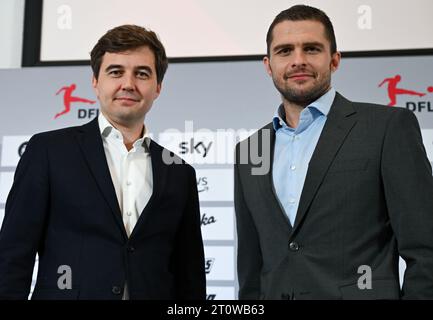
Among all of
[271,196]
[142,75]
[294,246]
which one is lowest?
[294,246]

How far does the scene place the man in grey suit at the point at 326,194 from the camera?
116 cm

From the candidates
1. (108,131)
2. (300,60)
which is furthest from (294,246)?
(108,131)

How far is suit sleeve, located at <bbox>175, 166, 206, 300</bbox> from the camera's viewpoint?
1.40m

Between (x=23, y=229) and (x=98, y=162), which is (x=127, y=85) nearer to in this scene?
(x=98, y=162)

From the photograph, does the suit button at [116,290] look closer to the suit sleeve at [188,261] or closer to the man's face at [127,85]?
the suit sleeve at [188,261]

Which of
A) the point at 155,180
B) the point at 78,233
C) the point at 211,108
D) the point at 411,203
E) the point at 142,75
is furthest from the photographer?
the point at 211,108

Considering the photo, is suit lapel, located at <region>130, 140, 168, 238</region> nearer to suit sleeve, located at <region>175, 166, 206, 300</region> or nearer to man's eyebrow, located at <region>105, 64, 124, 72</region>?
suit sleeve, located at <region>175, 166, 206, 300</region>

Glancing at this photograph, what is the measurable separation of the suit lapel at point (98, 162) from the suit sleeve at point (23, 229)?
11 centimetres

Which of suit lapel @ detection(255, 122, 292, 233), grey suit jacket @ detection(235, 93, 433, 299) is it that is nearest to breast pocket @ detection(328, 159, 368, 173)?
grey suit jacket @ detection(235, 93, 433, 299)

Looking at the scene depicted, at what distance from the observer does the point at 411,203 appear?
1146 millimetres

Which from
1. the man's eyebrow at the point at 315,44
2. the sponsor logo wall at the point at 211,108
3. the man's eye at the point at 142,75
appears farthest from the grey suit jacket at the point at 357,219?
the sponsor logo wall at the point at 211,108

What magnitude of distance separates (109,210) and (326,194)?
49cm
